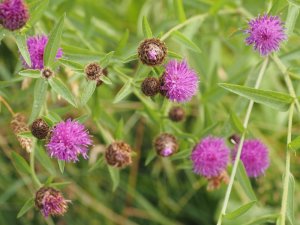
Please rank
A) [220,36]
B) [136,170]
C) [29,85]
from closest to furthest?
[29,85] → [220,36] → [136,170]

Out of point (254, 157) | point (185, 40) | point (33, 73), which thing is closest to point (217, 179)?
point (254, 157)

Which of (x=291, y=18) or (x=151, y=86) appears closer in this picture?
(x=151, y=86)

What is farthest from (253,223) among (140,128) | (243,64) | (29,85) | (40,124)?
(140,128)

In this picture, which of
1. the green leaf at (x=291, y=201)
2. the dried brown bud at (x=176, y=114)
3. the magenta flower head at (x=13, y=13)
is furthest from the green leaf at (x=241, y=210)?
the magenta flower head at (x=13, y=13)

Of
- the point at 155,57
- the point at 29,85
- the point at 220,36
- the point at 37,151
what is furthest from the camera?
the point at 220,36

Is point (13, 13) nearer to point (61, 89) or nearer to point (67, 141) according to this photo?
point (61, 89)

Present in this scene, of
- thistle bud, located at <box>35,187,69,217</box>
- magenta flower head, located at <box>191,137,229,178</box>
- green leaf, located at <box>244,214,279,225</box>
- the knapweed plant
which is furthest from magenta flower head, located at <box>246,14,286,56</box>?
thistle bud, located at <box>35,187,69,217</box>

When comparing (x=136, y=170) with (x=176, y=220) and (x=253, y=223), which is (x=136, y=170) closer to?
(x=176, y=220)
